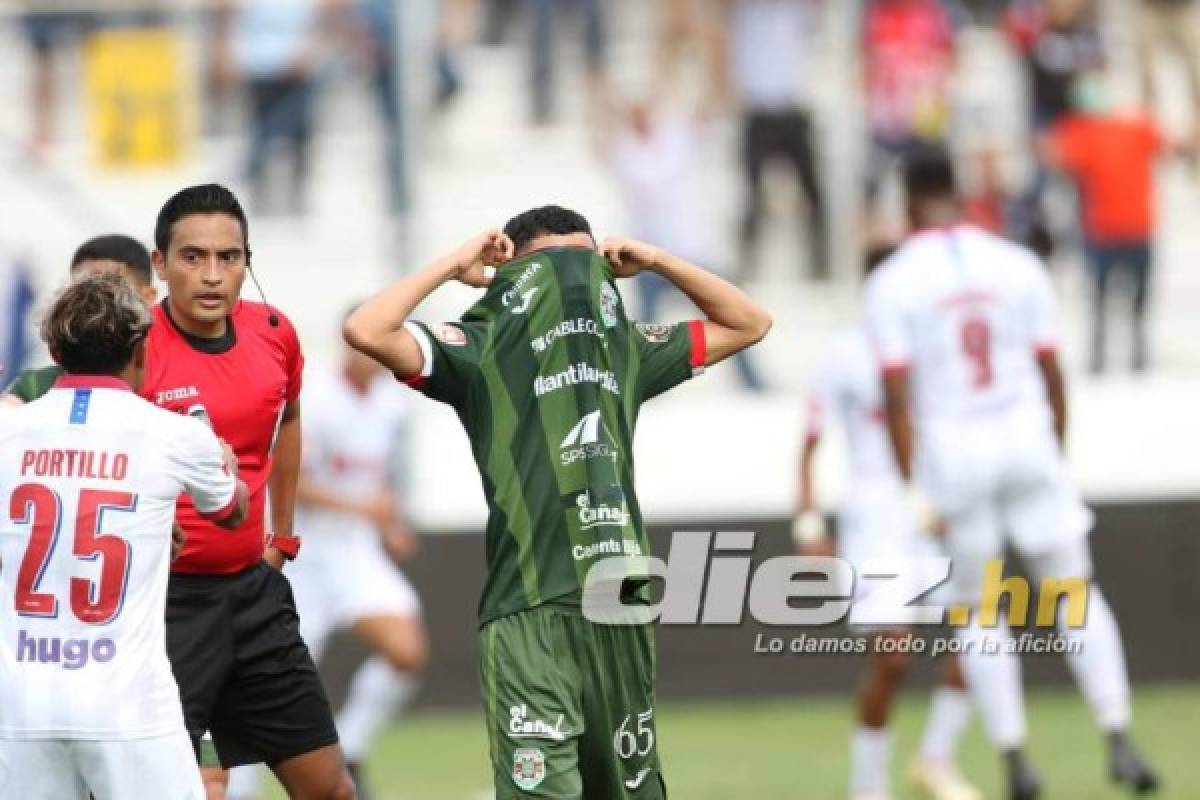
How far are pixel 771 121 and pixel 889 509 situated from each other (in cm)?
585

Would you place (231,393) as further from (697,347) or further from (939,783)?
(939,783)

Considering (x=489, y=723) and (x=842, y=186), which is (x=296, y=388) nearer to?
(x=489, y=723)

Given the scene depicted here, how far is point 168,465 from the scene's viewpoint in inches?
257

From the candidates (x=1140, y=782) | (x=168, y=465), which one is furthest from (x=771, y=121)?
(x=168, y=465)

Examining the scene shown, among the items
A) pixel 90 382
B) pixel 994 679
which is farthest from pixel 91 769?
pixel 994 679

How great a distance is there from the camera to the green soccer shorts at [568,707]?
7.16 m

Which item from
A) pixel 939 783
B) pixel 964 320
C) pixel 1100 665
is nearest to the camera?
pixel 1100 665

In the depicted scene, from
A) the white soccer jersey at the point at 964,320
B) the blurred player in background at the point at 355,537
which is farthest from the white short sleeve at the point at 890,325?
the blurred player in background at the point at 355,537

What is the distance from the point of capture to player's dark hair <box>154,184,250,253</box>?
746cm

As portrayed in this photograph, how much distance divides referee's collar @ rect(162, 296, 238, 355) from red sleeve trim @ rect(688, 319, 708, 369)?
1.34 metres

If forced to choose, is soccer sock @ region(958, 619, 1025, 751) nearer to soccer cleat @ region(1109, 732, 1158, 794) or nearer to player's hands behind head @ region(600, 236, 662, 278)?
soccer cleat @ region(1109, 732, 1158, 794)

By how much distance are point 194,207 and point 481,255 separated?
844 millimetres

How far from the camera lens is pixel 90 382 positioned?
6.54 meters

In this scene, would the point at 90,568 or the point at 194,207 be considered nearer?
the point at 90,568
